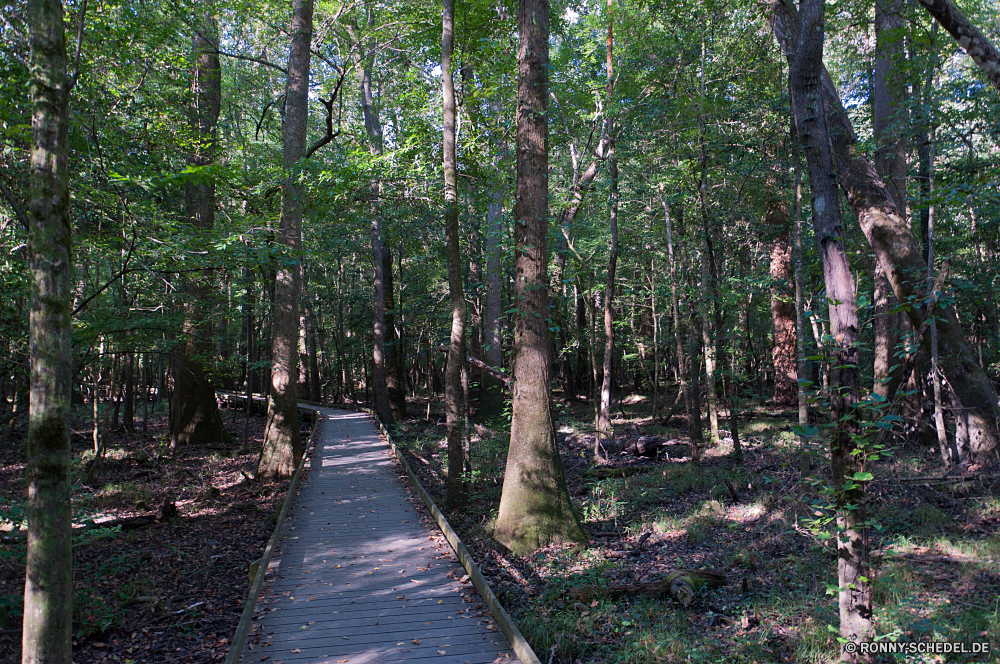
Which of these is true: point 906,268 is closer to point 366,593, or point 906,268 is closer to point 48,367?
point 366,593

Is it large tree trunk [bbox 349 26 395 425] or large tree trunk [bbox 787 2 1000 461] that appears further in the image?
large tree trunk [bbox 349 26 395 425]

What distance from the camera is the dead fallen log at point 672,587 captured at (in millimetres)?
5508

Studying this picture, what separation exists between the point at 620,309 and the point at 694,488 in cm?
1863

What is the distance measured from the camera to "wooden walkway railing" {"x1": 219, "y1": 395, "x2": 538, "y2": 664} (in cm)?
457

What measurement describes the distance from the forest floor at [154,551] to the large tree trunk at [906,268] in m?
9.88

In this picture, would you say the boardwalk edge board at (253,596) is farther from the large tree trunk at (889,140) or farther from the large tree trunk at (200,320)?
the large tree trunk at (889,140)

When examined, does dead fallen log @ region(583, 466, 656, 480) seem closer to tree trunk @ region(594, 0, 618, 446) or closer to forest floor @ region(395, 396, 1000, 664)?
forest floor @ region(395, 396, 1000, 664)

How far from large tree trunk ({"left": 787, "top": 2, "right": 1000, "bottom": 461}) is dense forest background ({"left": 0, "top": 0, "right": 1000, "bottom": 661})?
50mm

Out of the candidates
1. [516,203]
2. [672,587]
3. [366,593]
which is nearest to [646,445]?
[672,587]

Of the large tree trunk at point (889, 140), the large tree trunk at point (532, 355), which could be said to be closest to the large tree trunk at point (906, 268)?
the large tree trunk at point (889, 140)

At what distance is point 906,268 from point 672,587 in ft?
19.4

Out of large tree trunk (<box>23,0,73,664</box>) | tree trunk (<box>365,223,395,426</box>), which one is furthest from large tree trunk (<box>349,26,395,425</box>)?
large tree trunk (<box>23,0,73,664</box>)

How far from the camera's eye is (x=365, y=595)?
5.71 m

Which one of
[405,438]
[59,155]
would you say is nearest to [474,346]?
[405,438]
